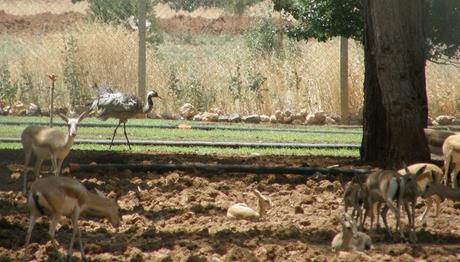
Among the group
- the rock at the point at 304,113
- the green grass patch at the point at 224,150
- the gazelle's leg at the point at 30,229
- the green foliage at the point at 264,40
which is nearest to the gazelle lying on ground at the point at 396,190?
the gazelle's leg at the point at 30,229

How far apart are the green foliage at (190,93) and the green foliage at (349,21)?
10.7ft

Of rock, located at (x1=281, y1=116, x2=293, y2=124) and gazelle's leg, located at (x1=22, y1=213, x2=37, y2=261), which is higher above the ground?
rock, located at (x1=281, y1=116, x2=293, y2=124)

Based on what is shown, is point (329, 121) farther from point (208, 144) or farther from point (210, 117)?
point (208, 144)

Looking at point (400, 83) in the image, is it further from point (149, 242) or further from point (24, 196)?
point (149, 242)

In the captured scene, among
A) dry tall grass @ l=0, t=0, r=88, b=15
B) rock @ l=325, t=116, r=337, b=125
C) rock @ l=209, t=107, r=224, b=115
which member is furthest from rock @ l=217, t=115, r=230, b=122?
dry tall grass @ l=0, t=0, r=88, b=15

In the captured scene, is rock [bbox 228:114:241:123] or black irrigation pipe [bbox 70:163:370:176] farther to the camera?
rock [bbox 228:114:241:123]

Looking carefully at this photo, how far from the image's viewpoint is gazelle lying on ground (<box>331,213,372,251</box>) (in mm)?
9203

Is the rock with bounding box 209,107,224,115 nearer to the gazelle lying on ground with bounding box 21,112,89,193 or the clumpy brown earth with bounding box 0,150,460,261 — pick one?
A: the clumpy brown earth with bounding box 0,150,460,261

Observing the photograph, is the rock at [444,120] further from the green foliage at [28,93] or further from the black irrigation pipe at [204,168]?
the black irrigation pipe at [204,168]

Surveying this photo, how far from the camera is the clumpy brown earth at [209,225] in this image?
9.15 metres

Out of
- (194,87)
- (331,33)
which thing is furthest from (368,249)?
(194,87)

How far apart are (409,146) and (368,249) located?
19.1 ft

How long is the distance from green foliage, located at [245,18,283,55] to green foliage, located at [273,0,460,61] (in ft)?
15.9

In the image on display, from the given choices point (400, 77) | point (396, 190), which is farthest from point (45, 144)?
point (396, 190)
